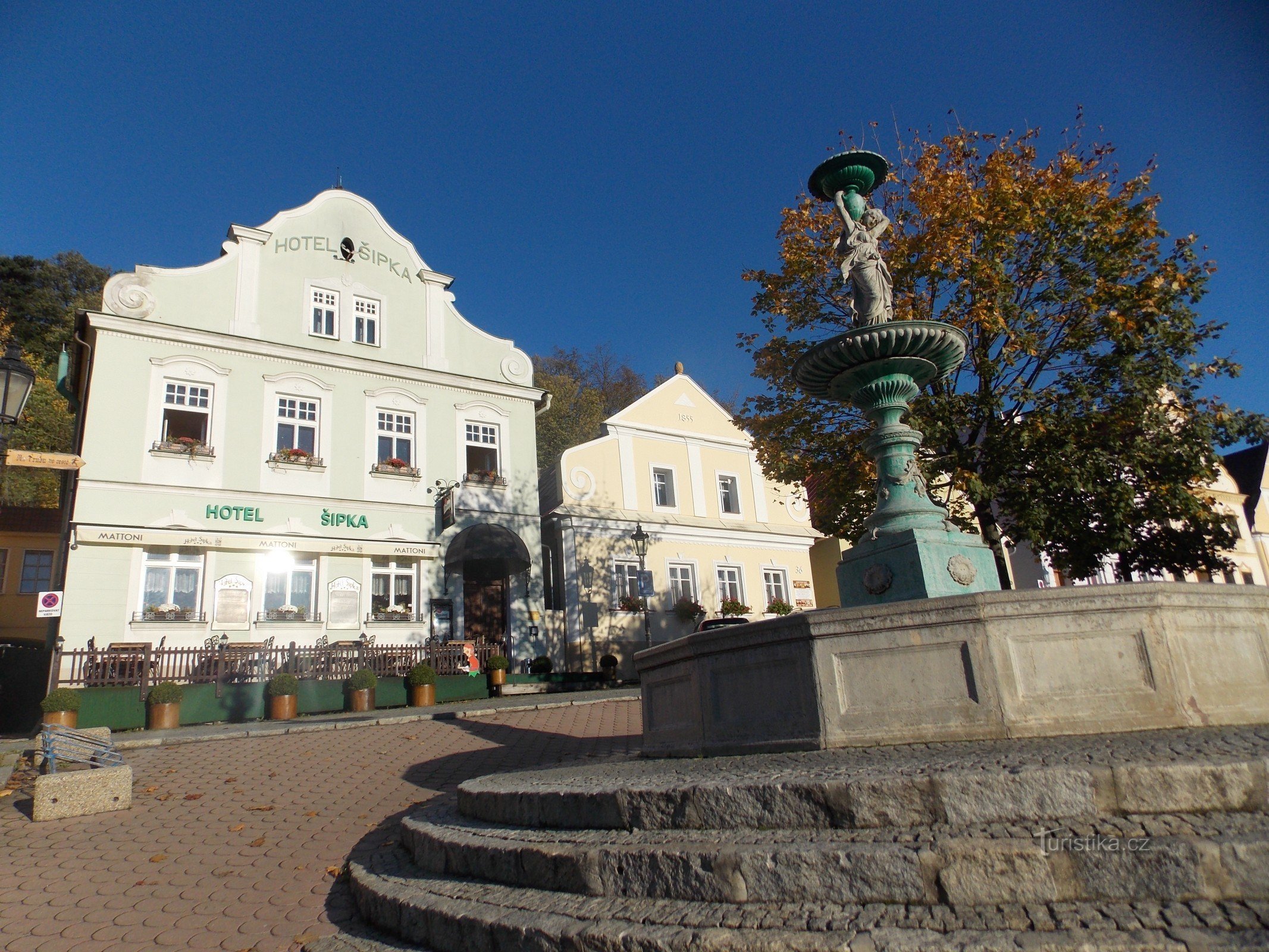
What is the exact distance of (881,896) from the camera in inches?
131

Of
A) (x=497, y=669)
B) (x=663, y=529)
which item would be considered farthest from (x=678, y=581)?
(x=497, y=669)

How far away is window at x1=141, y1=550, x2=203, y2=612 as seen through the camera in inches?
701

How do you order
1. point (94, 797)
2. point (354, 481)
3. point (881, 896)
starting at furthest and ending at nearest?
point (354, 481)
point (94, 797)
point (881, 896)

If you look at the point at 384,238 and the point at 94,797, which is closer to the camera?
the point at 94,797

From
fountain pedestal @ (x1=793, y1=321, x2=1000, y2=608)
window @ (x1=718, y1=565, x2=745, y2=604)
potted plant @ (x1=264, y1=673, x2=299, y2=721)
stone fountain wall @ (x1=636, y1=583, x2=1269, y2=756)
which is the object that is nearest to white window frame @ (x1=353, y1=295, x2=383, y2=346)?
potted plant @ (x1=264, y1=673, x2=299, y2=721)

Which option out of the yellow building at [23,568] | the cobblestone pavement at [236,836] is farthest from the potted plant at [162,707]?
the yellow building at [23,568]

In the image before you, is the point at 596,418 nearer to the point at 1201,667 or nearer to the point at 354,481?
the point at 354,481

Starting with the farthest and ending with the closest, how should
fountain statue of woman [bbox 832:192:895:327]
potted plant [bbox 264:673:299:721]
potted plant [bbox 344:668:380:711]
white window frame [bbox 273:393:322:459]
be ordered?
white window frame [bbox 273:393:322:459]
potted plant [bbox 344:668:380:711]
potted plant [bbox 264:673:299:721]
fountain statue of woman [bbox 832:192:895:327]

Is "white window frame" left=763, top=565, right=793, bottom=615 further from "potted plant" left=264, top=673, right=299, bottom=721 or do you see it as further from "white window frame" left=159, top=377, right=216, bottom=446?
"white window frame" left=159, top=377, right=216, bottom=446

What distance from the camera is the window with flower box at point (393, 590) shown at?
20484mm

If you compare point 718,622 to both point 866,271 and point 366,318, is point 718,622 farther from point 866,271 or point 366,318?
point 866,271

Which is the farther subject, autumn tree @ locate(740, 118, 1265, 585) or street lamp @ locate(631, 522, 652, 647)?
street lamp @ locate(631, 522, 652, 647)

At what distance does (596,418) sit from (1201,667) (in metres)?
36.2

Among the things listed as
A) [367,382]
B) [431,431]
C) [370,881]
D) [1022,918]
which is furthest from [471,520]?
[1022,918]
